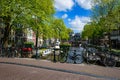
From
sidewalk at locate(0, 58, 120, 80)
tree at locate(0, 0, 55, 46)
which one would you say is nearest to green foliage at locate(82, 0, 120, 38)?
tree at locate(0, 0, 55, 46)

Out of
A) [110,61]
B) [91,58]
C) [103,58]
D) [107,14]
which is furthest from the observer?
[107,14]

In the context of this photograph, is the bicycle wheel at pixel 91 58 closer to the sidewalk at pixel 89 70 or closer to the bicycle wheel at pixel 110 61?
the bicycle wheel at pixel 110 61

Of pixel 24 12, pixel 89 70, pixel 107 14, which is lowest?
pixel 89 70

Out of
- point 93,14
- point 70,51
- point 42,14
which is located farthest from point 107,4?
point 70,51

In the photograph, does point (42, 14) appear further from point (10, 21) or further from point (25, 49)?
point (25, 49)

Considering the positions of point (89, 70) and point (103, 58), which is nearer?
point (89, 70)

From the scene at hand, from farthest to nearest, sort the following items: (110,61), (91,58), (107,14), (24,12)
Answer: (107,14)
(24,12)
(91,58)
(110,61)

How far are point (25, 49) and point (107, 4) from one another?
81.4 feet

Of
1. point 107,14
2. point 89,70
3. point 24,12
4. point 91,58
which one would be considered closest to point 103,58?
point 91,58

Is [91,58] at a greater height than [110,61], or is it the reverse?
[91,58]

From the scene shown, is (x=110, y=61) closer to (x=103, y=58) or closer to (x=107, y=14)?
(x=103, y=58)

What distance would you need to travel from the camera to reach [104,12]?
137 feet

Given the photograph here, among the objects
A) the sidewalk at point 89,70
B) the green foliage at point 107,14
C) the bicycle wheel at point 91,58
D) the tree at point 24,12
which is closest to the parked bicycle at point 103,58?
the bicycle wheel at point 91,58

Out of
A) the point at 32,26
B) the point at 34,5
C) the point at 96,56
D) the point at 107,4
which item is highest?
the point at 107,4
